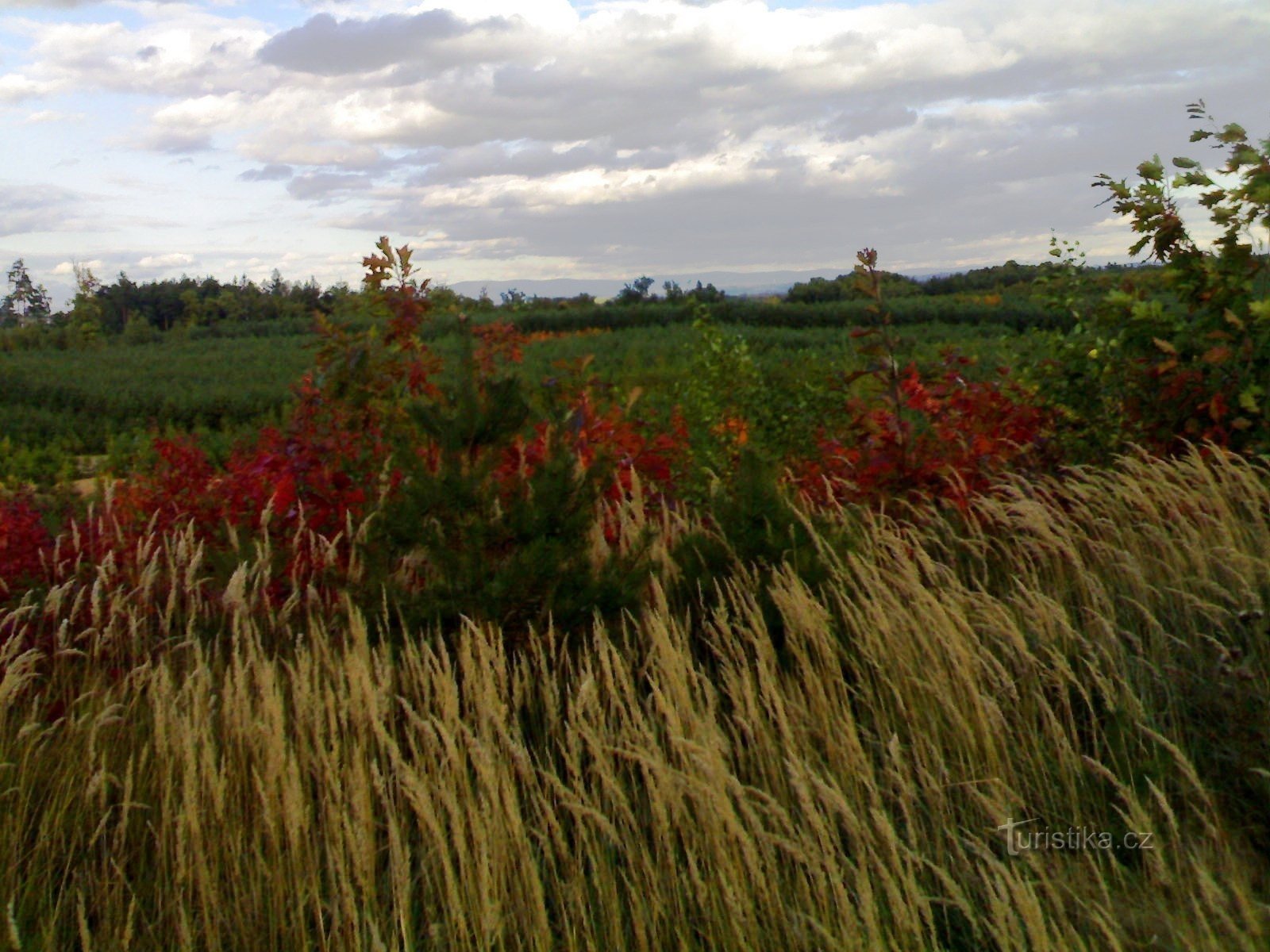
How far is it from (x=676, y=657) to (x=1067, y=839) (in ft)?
4.13

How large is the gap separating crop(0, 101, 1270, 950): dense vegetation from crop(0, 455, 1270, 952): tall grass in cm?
2

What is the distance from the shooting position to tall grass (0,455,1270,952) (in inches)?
106

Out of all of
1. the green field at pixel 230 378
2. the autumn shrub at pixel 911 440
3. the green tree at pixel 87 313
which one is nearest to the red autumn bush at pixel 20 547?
the green field at pixel 230 378

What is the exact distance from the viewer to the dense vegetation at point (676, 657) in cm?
284

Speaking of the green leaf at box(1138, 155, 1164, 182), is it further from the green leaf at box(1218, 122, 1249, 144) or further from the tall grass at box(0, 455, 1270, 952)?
the tall grass at box(0, 455, 1270, 952)

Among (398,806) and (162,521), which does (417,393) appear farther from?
(398,806)

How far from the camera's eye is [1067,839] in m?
3.09

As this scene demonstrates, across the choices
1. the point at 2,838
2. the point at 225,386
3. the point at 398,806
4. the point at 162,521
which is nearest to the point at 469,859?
the point at 398,806

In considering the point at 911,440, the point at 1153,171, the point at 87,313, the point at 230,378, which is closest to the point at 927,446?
the point at 911,440

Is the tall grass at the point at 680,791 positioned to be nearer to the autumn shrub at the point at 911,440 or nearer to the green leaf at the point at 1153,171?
the autumn shrub at the point at 911,440

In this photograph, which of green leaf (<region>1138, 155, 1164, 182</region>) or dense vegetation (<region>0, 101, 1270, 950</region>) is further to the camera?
green leaf (<region>1138, 155, 1164, 182</region>)

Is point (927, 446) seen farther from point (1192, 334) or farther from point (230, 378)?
point (230, 378)

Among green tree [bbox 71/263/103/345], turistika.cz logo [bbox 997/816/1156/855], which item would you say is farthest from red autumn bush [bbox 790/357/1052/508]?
green tree [bbox 71/263/103/345]

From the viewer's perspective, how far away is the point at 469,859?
118 inches
